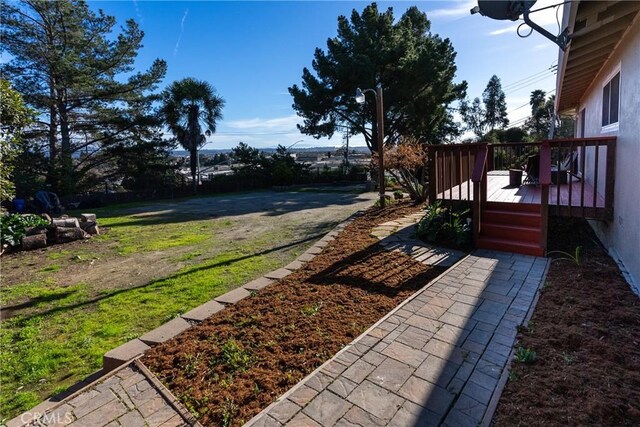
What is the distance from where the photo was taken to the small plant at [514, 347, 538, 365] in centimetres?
233

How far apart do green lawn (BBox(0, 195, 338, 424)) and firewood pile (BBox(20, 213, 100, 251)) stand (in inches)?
14.2

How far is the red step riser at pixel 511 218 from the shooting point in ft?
16.8

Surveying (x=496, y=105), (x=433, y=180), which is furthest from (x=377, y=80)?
(x=496, y=105)

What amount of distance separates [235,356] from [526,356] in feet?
6.90

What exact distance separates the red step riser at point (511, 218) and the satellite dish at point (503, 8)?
276 cm

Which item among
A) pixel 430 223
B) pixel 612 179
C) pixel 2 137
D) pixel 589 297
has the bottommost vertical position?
pixel 589 297

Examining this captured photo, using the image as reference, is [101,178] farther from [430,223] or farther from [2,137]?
[430,223]

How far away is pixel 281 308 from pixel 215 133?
62.4 feet

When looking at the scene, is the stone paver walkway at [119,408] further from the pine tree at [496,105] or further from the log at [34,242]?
the pine tree at [496,105]

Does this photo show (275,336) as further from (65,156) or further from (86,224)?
(65,156)

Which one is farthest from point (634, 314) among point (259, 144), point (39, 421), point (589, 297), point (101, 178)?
point (101, 178)

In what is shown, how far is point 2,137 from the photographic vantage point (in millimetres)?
5770

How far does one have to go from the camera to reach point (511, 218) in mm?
5320

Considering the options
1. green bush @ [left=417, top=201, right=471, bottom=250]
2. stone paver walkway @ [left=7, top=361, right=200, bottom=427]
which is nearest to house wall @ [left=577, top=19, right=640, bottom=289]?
green bush @ [left=417, top=201, right=471, bottom=250]
